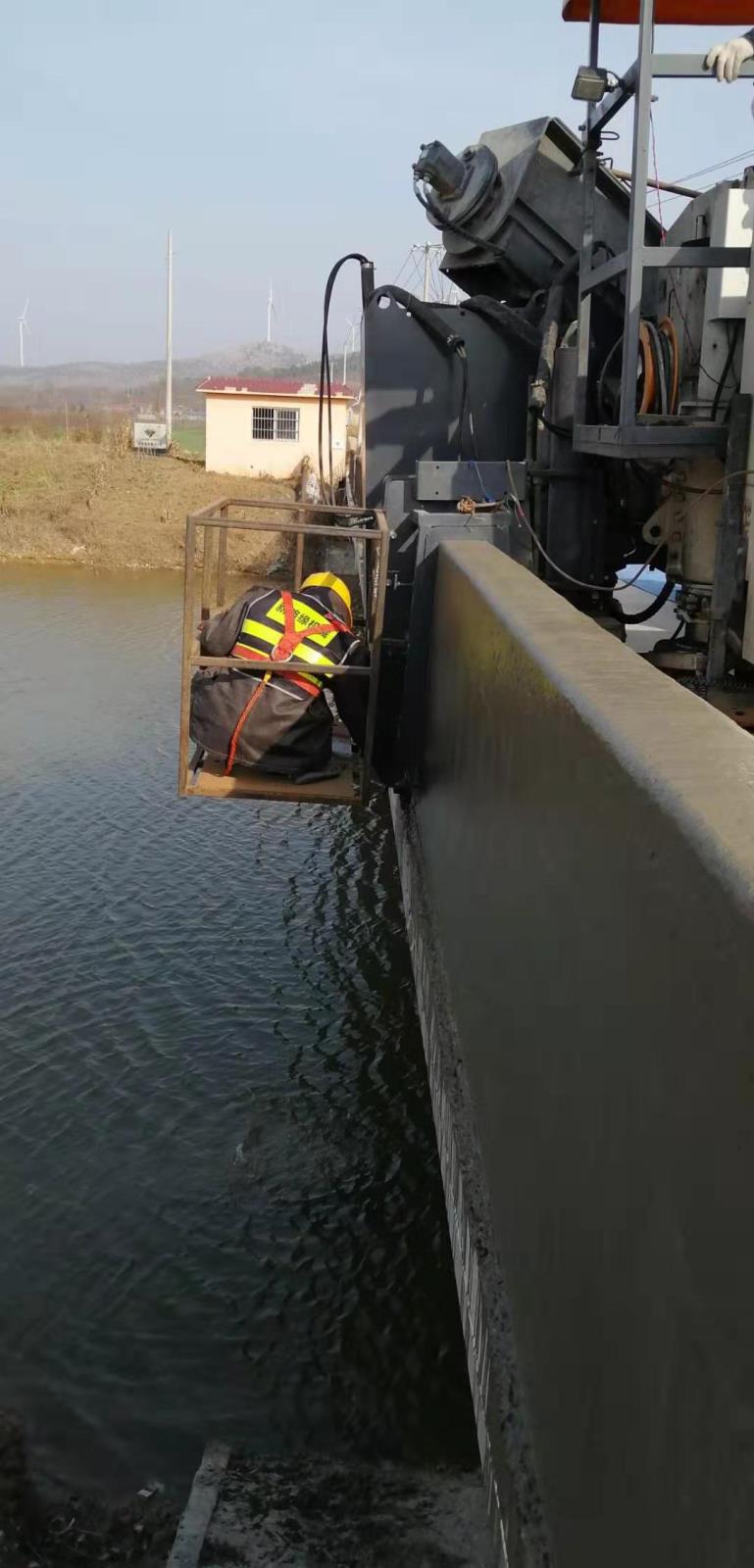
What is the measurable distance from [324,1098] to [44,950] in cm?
176

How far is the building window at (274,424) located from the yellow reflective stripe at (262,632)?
32937 mm

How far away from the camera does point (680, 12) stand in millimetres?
6629

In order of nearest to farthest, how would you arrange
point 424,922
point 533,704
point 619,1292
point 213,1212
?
point 619,1292, point 533,704, point 213,1212, point 424,922

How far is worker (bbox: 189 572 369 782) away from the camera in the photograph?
5.12m

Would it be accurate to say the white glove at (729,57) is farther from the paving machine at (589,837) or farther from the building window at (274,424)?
the building window at (274,424)

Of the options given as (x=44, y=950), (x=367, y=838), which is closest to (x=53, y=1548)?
(x=44, y=950)

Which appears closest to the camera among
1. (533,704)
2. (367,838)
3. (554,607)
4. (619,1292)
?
(619,1292)

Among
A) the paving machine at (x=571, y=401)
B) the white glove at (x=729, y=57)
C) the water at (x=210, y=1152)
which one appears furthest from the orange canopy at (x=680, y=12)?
the water at (x=210, y=1152)

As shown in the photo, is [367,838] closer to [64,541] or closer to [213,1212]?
[213,1212]

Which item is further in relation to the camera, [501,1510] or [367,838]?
[367,838]

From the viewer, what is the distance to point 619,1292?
5.55 feet

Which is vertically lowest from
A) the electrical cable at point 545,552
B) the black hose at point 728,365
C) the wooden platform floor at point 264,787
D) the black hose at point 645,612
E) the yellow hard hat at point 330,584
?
the wooden platform floor at point 264,787

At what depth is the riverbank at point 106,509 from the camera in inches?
925

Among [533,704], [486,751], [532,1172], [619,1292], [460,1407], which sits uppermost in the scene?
[533,704]
